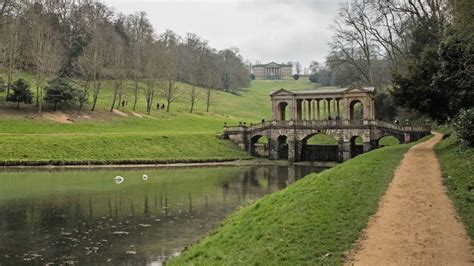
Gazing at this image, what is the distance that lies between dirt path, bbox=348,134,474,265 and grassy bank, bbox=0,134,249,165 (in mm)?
36054

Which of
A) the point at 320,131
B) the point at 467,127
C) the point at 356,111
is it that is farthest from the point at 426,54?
the point at 356,111

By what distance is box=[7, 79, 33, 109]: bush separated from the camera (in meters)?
59.2

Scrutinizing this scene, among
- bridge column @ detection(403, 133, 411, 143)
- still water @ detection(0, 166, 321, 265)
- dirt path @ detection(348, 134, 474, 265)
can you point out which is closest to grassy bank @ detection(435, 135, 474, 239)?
dirt path @ detection(348, 134, 474, 265)

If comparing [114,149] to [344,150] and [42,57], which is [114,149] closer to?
[42,57]

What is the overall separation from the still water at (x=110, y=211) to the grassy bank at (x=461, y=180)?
9.76m

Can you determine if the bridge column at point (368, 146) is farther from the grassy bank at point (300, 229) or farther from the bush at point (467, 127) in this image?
the grassy bank at point (300, 229)

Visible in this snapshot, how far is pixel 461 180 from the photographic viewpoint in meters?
19.1

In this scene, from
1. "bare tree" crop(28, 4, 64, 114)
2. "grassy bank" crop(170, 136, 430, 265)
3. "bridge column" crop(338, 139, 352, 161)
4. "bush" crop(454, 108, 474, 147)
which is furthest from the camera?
"bare tree" crop(28, 4, 64, 114)

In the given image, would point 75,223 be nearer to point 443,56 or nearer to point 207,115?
point 443,56

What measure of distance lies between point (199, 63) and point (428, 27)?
73722mm

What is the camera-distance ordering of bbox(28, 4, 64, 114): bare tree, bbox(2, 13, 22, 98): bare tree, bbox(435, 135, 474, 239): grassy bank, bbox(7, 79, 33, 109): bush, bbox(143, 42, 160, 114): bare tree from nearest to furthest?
1. bbox(435, 135, 474, 239): grassy bank
2. bbox(7, 79, 33, 109): bush
3. bbox(28, 4, 64, 114): bare tree
4. bbox(2, 13, 22, 98): bare tree
5. bbox(143, 42, 160, 114): bare tree

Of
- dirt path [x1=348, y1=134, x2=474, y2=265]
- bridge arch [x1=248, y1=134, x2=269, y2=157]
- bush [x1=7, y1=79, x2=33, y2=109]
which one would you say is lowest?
dirt path [x1=348, y1=134, x2=474, y2=265]

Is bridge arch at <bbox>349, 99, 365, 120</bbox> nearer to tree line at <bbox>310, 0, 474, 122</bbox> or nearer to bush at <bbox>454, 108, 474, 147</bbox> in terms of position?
tree line at <bbox>310, 0, 474, 122</bbox>

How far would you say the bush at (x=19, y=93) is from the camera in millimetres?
59188
